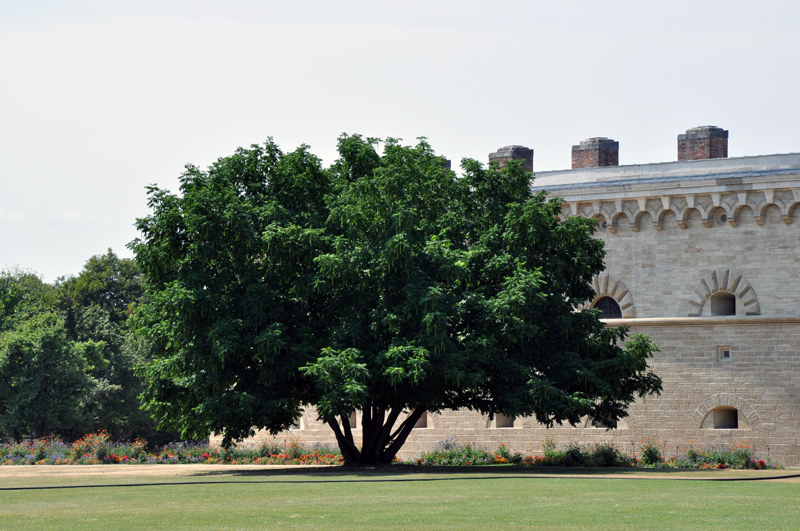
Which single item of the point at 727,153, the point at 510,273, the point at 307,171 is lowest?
the point at 510,273

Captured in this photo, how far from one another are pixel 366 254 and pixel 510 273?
388cm

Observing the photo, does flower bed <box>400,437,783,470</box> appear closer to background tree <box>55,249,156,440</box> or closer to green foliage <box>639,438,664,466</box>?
green foliage <box>639,438,664,466</box>

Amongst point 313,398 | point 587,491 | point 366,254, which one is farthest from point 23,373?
point 587,491

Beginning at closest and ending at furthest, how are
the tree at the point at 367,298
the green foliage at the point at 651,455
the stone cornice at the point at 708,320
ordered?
1. the tree at the point at 367,298
2. the green foliage at the point at 651,455
3. the stone cornice at the point at 708,320

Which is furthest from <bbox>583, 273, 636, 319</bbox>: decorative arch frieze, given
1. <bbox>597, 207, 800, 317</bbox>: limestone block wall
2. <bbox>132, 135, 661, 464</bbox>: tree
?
<bbox>132, 135, 661, 464</bbox>: tree

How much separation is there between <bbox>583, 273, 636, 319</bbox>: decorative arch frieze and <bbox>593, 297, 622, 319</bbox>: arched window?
25 cm

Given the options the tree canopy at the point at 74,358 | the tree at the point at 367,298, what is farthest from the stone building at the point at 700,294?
the tree canopy at the point at 74,358

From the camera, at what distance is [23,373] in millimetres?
47562

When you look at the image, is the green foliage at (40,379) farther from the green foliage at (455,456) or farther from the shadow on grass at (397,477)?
the shadow on grass at (397,477)

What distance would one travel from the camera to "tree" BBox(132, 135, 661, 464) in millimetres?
25219

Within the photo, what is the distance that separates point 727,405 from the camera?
3347 cm

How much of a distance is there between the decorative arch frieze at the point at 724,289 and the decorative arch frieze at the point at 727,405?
2727 mm

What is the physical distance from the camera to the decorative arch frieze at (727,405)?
33.1 m

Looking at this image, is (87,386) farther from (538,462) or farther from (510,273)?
(510,273)
